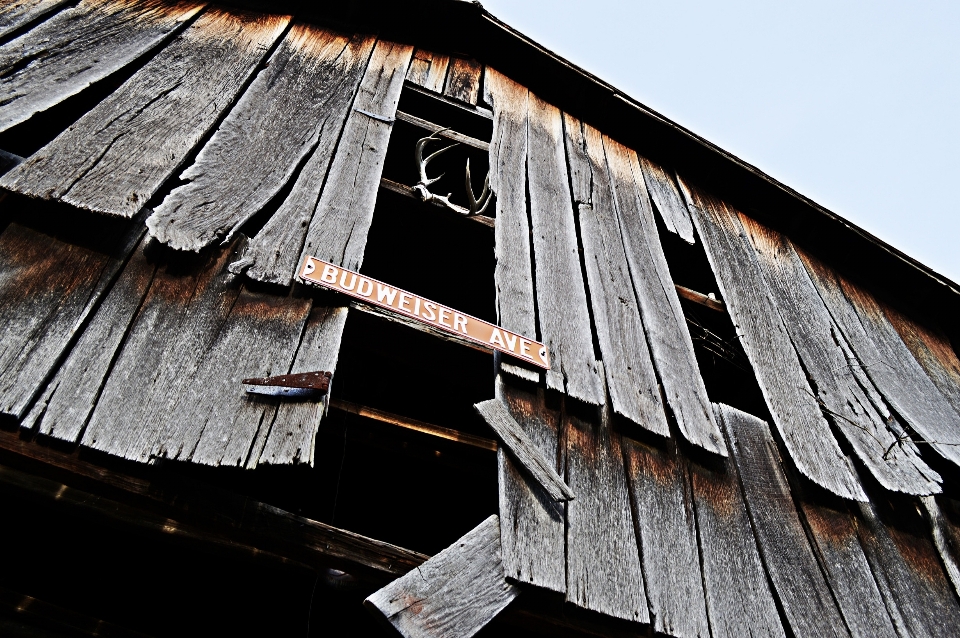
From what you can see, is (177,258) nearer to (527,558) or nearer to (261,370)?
(261,370)

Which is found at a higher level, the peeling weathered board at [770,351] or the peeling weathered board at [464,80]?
A: the peeling weathered board at [464,80]

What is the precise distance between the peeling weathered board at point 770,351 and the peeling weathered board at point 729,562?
2.07 ft

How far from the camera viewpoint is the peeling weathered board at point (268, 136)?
3277mm

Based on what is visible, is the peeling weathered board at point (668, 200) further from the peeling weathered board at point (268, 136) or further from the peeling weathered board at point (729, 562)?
the peeling weathered board at point (268, 136)

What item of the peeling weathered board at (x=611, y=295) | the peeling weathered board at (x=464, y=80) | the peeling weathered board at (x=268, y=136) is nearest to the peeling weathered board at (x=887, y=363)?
the peeling weathered board at (x=611, y=295)

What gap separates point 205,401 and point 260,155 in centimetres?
182

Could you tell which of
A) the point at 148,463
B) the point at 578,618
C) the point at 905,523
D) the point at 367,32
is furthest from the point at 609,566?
the point at 367,32

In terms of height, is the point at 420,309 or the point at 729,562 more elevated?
the point at 420,309

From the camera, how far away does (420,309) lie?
3.32 metres

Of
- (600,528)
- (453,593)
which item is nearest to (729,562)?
(600,528)

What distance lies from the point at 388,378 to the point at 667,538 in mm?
2287

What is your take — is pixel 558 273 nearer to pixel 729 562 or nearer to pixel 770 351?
pixel 770 351

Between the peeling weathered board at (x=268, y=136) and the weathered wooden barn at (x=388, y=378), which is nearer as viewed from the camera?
the weathered wooden barn at (x=388, y=378)

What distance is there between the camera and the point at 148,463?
93.4 inches
